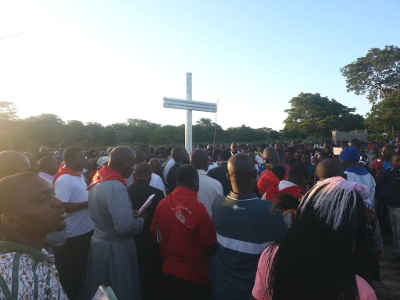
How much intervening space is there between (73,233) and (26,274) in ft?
7.12

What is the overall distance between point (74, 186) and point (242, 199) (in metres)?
2.15

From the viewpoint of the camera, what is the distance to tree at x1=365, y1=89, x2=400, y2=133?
71.6ft

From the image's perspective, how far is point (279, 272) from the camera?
4.41 feet

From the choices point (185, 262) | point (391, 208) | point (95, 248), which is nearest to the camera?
point (185, 262)

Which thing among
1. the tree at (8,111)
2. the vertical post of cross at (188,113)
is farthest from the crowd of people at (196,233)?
the tree at (8,111)

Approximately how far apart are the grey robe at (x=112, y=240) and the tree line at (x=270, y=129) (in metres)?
24.6

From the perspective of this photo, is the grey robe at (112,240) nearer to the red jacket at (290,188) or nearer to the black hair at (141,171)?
the black hair at (141,171)

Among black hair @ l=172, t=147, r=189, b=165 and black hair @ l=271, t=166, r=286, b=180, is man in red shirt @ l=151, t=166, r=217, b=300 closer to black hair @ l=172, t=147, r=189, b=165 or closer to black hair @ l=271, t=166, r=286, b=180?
black hair @ l=271, t=166, r=286, b=180

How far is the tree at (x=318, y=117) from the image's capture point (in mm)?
44125

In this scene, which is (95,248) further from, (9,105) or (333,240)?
(9,105)

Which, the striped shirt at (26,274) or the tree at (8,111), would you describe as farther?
the tree at (8,111)

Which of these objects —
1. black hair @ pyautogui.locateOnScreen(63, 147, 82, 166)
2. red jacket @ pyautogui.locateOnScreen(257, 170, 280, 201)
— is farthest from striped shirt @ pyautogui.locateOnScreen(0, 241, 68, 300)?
red jacket @ pyautogui.locateOnScreen(257, 170, 280, 201)

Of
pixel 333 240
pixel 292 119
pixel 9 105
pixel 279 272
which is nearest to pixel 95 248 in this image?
pixel 279 272

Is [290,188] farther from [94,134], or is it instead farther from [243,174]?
[94,134]
